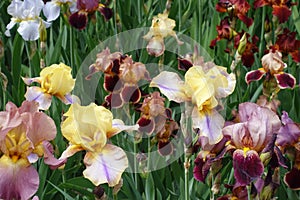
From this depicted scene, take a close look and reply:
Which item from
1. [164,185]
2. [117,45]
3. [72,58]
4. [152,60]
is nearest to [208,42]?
[152,60]

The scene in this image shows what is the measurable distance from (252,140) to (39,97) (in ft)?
2.53

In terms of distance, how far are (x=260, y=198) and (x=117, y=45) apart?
1.41 metres

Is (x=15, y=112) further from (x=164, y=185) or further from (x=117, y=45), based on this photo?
(x=117, y=45)

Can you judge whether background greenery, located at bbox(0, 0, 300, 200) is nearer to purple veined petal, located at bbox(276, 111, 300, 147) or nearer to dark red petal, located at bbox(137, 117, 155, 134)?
dark red petal, located at bbox(137, 117, 155, 134)

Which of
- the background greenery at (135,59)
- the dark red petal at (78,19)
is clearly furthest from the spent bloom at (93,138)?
the dark red petal at (78,19)

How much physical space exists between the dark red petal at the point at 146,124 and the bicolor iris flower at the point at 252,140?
1.33 ft

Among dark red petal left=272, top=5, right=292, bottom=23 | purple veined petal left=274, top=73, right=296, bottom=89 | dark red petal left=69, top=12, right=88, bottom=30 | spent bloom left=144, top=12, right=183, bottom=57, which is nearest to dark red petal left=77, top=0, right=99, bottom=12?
dark red petal left=69, top=12, right=88, bottom=30

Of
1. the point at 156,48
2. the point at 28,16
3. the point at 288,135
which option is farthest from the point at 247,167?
the point at 28,16

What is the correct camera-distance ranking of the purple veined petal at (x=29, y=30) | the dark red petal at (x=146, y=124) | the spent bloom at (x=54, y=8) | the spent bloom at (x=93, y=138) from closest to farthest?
the spent bloom at (x=93, y=138)
the dark red petal at (x=146, y=124)
the purple veined petal at (x=29, y=30)
the spent bloom at (x=54, y=8)

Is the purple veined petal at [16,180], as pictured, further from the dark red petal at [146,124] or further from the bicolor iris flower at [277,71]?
the bicolor iris flower at [277,71]

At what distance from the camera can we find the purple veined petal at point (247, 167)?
1.30 metres

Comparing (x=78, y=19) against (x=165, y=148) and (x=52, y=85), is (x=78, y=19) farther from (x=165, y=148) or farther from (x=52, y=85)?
(x=165, y=148)

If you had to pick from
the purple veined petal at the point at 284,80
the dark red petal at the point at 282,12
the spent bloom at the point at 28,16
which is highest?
the spent bloom at the point at 28,16

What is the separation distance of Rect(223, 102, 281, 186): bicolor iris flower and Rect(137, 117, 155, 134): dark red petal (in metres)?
0.41
